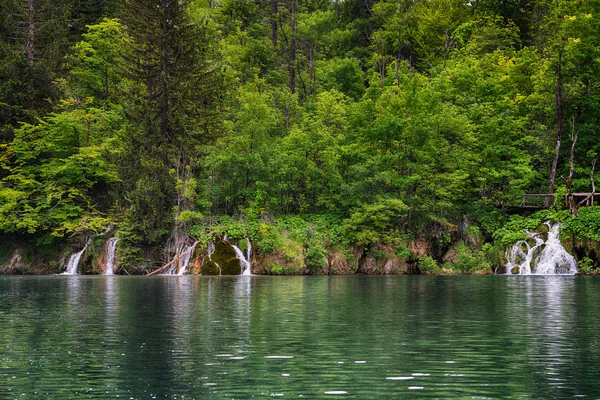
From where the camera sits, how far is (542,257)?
155 ft

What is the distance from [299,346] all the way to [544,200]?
130 feet

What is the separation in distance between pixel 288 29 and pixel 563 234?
126 feet

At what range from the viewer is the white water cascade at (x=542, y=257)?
46.6 m

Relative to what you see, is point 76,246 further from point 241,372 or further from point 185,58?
point 241,372

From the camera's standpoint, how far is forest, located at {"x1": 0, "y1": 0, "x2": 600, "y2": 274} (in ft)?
161

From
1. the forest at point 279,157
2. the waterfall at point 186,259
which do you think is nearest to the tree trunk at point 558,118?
the forest at point 279,157

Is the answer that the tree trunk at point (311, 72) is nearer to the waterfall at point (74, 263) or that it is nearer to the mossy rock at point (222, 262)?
the mossy rock at point (222, 262)

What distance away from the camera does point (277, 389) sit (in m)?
11.4

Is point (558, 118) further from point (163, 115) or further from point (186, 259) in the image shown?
point (163, 115)

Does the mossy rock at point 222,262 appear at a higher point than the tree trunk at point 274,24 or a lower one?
lower

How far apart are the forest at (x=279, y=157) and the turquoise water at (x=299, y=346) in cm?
2011

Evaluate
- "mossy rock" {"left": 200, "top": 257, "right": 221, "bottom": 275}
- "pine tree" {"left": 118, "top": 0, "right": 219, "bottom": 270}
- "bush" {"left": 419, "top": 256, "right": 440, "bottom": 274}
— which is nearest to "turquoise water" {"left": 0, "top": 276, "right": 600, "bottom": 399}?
"mossy rock" {"left": 200, "top": 257, "right": 221, "bottom": 275}

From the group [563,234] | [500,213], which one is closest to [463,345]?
[563,234]

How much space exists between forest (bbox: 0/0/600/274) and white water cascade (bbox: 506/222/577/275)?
0.68 metres
